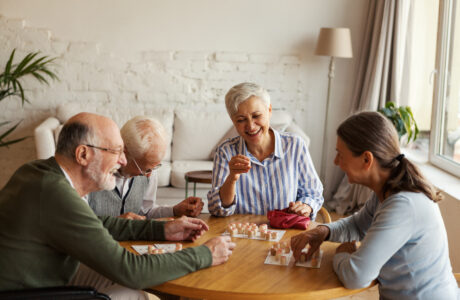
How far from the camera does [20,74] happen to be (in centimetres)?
497

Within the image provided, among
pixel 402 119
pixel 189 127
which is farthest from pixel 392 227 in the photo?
pixel 189 127

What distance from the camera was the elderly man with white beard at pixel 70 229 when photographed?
170cm

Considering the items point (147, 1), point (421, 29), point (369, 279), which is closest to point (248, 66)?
point (147, 1)

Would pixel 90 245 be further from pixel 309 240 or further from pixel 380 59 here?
pixel 380 59

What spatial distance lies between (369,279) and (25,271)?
110cm

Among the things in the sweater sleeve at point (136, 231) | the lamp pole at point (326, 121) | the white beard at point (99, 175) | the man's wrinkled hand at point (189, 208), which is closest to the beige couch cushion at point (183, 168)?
the lamp pole at point (326, 121)

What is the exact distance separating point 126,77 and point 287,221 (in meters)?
3.71

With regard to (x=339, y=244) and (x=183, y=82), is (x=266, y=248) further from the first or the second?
(x=183, y=82)

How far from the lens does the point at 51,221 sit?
1699 millimetres

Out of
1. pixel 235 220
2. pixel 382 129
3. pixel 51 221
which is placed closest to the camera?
pixel 51 221

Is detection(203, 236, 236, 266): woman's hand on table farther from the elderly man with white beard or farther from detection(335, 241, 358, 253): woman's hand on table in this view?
Answer: detection(335, 241, 358, 253): woman's hand on table

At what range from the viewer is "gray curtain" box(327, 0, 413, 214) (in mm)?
5117

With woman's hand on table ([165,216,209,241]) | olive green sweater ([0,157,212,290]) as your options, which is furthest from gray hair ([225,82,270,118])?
olive green sweater ([0,157,212,290])

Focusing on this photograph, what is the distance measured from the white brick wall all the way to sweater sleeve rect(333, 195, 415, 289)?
13.4 feet
